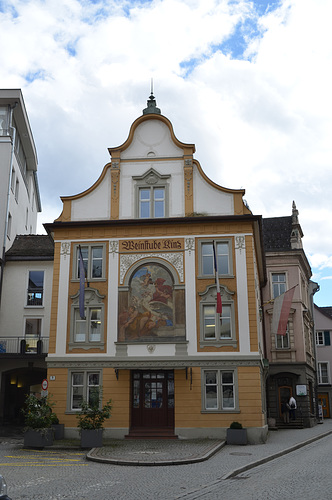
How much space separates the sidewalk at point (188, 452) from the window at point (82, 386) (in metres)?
3.03

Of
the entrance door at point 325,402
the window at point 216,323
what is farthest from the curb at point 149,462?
the entrance door at point 325,402

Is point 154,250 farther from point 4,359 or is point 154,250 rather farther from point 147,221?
point 4,359

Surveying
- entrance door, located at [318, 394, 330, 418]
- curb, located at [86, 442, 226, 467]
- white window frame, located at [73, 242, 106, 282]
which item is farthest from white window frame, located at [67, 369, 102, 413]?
entrance door, located at [318, 394, 330, 418]

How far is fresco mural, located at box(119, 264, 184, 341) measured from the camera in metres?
27.0

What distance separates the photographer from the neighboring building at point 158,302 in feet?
85.8

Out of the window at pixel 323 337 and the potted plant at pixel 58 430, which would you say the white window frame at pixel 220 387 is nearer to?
the potted plant at pixel 58 430

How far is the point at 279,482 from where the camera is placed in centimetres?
1379

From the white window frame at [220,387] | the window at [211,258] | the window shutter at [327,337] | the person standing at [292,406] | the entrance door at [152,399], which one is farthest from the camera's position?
the window shutter at [327,337]

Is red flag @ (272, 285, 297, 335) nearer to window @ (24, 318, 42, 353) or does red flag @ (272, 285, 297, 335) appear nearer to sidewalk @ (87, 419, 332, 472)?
sidewalk @ (87, 419, 332, 472)

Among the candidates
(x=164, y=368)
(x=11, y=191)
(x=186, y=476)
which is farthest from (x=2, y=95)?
(x=186, y=476)

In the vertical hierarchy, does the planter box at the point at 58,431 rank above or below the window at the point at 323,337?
below

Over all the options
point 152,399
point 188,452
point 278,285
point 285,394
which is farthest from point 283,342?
point 188,452

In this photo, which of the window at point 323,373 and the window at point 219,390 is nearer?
the window at point 219,390

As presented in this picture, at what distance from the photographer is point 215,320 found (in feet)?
88.4
